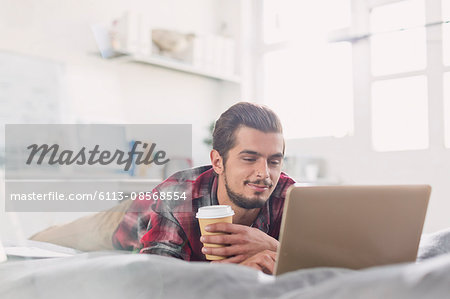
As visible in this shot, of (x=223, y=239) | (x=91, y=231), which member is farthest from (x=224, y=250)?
(x=91, y=231)

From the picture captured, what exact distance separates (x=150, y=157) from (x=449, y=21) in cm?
223

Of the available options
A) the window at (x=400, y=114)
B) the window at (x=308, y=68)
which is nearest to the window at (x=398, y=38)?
the window at (x=400, y=114)

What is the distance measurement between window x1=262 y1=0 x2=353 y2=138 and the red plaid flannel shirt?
2348 millimetres

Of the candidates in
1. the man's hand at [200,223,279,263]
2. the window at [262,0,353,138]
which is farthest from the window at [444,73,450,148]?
the man's hand at [200,223,279,263]

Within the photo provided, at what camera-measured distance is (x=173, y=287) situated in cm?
53

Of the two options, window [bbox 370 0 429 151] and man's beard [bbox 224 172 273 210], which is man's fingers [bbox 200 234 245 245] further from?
window [bbox 370 0 429 151]

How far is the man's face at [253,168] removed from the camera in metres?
1.08

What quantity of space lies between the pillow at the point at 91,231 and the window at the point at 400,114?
2257 mm

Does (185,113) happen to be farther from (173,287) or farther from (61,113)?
(173,287)

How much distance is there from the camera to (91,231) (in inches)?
64.5

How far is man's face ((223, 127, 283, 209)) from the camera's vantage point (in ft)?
3.55

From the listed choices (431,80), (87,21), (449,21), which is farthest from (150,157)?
(449,21)

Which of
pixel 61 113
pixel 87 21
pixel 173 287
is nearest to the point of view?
pixel 173 287

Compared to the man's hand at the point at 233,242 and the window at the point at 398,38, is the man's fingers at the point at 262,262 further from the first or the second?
the window at the point at 398,38
